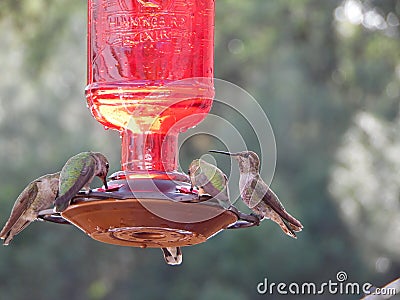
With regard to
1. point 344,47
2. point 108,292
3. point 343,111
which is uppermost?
point 344,47

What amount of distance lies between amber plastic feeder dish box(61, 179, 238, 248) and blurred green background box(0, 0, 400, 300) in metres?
9.01

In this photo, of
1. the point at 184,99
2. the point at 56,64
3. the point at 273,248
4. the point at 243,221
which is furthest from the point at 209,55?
the point at 56,64

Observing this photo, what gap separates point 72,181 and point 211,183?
47 centimetres

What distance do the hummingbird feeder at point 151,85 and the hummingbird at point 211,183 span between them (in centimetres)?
4

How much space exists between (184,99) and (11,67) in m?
10.7

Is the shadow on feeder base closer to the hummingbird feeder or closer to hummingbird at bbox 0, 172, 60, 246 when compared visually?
the hummingbird feeder

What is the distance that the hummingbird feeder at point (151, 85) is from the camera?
139 inches

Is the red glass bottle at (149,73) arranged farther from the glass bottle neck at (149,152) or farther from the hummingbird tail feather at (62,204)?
the hummingbird tail feather at (62,204)

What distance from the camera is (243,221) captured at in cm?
363

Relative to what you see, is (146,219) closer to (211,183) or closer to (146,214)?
(146,214)

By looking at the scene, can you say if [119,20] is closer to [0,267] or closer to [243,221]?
[243,221]

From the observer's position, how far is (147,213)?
328 centimetres

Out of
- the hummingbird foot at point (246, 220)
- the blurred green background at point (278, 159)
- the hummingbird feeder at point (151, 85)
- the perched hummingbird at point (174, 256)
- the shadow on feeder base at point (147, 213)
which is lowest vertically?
the blurred green background at point (278, 159)

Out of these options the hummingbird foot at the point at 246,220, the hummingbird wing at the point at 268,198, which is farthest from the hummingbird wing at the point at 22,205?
the hummingbird wing at the point at 268,198
